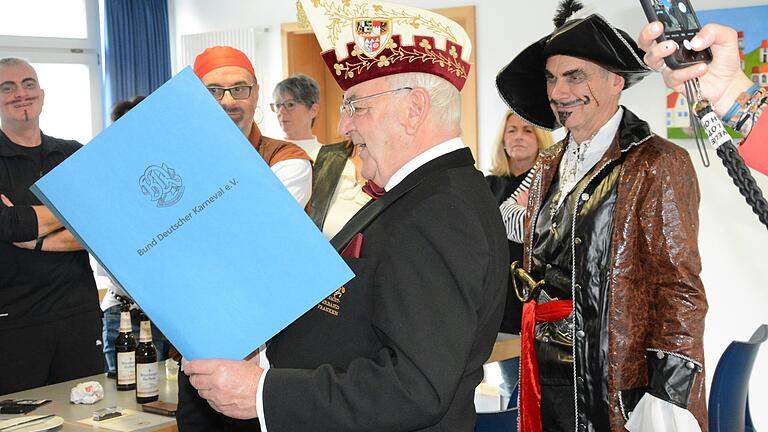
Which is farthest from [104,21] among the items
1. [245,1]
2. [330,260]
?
[330,260]

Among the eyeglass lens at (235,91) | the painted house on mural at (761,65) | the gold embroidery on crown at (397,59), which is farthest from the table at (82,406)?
the painted house on mural at (761,65)

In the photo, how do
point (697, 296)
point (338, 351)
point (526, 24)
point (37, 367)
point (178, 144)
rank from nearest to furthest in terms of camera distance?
point (178, 144), point (338, 351), point (697, 296), point (37, 367), point (526, 24)

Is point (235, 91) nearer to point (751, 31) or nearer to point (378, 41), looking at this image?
point (378, 41)

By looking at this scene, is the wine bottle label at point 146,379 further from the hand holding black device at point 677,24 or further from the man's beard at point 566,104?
the hand holding black device at point 677,24

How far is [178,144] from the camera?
5.11ft

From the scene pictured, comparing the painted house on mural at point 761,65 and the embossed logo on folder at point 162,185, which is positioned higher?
the painted house on mural at point 761,65

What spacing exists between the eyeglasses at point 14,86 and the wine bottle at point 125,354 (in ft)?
4.83

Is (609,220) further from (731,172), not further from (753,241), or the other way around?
(753,241)

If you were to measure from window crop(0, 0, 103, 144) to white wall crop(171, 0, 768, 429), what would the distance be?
3889 millimetres

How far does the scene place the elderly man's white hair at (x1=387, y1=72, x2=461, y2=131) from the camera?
73.4 inches

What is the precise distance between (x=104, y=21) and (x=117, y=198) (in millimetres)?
7439

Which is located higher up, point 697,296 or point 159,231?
point 159,231

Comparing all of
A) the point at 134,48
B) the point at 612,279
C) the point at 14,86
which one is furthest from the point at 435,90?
the point at 134,48

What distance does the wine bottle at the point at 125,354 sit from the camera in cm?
298
